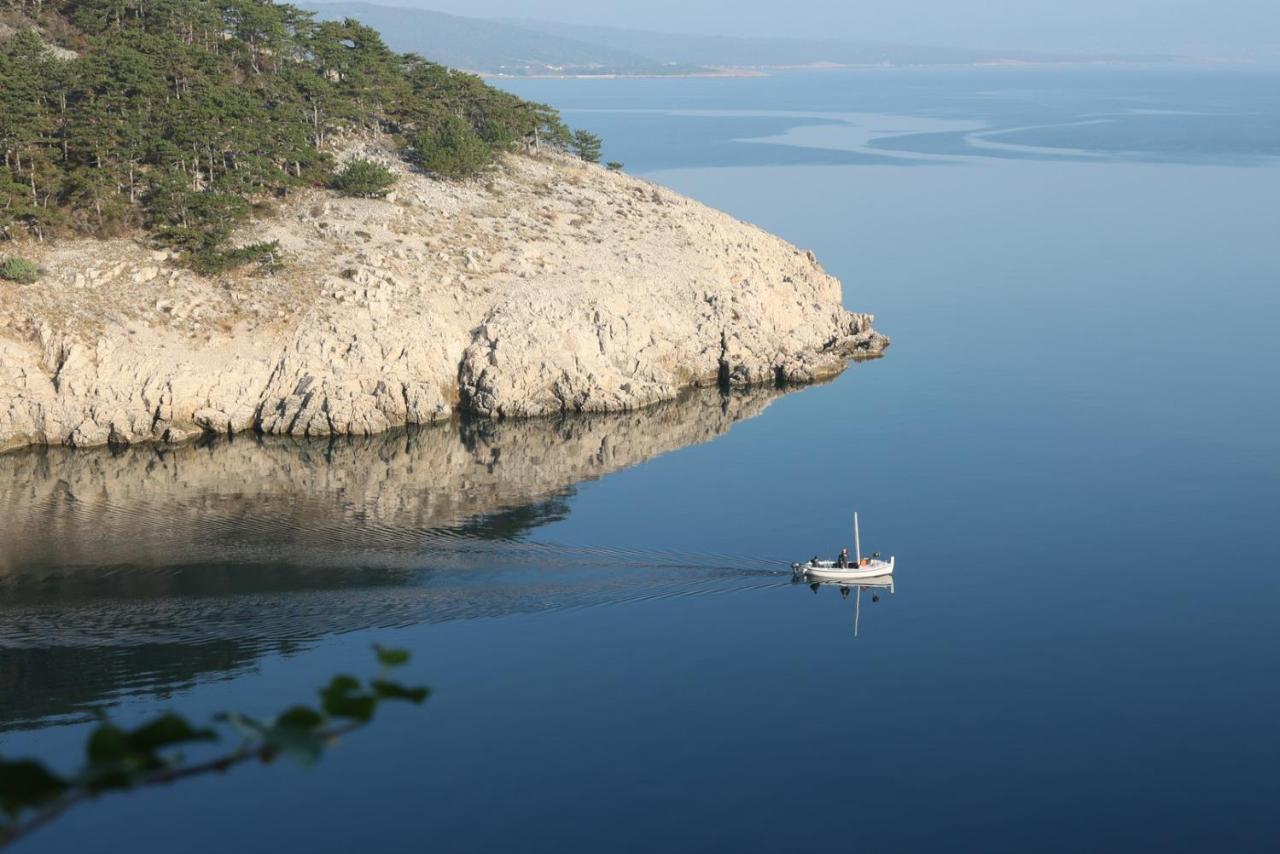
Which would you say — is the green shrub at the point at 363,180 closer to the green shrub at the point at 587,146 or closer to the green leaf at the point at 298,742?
the green shrub at the point at 587,146

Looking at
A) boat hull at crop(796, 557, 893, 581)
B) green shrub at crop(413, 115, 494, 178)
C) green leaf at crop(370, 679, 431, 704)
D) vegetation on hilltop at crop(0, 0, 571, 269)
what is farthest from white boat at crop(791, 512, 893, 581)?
green shrub at crop(413, 115, 494, 178)

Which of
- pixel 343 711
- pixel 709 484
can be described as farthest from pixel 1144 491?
pixel 343 711

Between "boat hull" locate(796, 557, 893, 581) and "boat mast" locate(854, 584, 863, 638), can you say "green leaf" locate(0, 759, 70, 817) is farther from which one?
"boat hull" locate(796, 557, 893, 581)

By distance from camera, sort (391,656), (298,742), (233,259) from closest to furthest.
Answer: (298,742) → (391,656) → (233,259)

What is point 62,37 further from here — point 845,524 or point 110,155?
point 845,524

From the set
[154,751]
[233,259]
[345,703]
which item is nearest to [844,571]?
[233,259]

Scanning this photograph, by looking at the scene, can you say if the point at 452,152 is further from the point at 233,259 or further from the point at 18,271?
the point at 18,271
